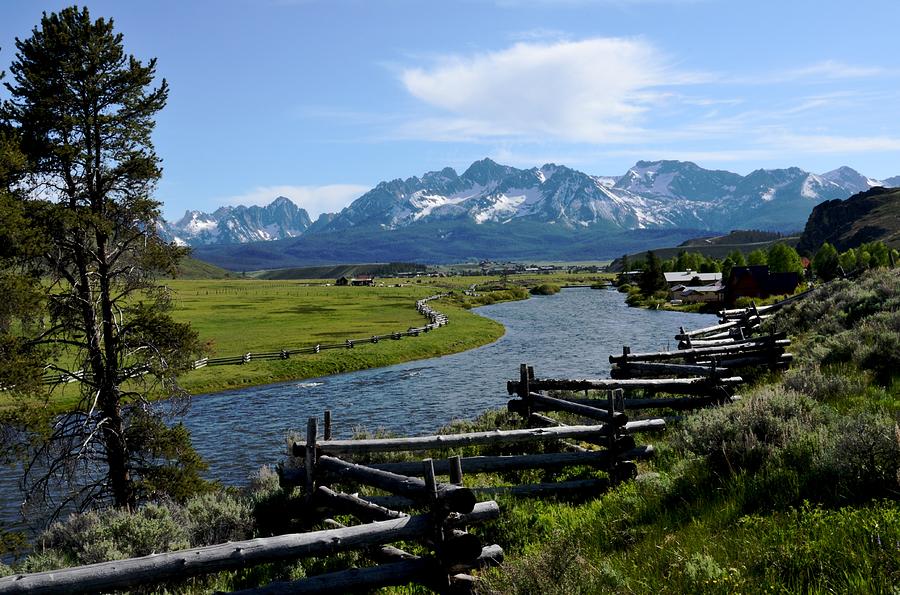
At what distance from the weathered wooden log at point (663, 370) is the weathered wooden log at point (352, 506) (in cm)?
1115

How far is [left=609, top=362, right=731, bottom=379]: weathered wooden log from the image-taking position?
18028mm

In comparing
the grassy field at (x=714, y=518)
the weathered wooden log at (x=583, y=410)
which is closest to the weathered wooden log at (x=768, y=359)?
the grassy field at (x=714, y=518)

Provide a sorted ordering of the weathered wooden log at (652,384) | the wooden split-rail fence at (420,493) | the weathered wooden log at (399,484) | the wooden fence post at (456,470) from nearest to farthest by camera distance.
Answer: the wooden split-rail fence at (420,493)
the weathered wooden log at (399,484)
the wooden fence post at (456,470)
the weathered wooden log at (652,384)

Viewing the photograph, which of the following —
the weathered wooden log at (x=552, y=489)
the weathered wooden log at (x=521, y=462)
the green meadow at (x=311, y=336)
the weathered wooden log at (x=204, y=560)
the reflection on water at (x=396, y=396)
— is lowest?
the reflection on water at (x=396, y=396)

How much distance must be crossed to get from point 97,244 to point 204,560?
14076 mm

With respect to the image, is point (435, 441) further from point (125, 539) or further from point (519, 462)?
point (125, 539)

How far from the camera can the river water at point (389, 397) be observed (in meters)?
28.0

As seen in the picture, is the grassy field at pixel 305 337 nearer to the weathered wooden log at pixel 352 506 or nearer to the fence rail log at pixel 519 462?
the weathered wooden log at pixel 352 506

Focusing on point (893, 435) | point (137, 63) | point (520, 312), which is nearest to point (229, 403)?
point (137, 63)

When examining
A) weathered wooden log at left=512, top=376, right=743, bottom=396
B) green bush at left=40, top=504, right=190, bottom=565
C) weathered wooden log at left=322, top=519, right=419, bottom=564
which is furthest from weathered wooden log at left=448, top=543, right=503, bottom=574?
weathered wooden log at left=512, top=376, right=743, bottom=396

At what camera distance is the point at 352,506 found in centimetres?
1102

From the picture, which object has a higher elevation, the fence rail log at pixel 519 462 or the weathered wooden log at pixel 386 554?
the fence rail log at pixel 519 462

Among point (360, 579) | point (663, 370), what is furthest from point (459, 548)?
point (663, 370)

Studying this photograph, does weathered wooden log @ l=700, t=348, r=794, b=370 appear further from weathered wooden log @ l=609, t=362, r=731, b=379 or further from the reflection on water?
the reflection on water
